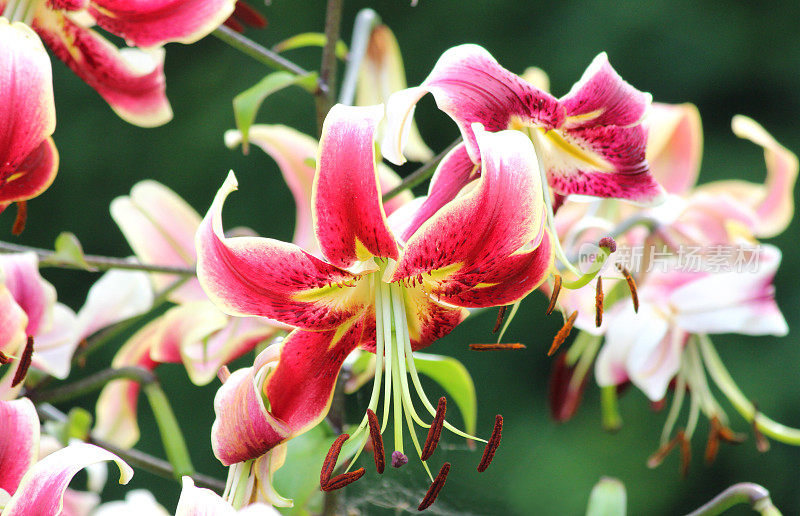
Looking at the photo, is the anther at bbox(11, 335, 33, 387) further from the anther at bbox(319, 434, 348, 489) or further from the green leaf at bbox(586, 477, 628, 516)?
the green leaf at bbox(586, 477, 628, 516)

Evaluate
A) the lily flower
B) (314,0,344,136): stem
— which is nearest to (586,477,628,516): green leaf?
the lily flower

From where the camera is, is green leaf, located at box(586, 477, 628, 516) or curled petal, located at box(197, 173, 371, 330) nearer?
curled petal, located at box(197, 173, 371, 330)

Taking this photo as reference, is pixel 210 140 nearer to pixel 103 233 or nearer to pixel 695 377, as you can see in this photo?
pixel 103 233

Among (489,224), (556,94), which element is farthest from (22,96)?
Result: (556,94)

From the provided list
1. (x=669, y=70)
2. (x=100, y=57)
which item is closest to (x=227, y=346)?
(x=100, y=57)

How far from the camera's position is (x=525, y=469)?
1.67m

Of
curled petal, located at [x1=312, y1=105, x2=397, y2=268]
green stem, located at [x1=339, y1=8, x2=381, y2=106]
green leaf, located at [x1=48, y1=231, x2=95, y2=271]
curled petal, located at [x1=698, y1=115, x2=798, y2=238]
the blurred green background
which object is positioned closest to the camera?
curled petal, located at [x1=312, y1=105, x2=397, y2=268]

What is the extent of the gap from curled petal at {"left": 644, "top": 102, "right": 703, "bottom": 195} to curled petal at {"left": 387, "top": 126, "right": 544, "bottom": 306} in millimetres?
443

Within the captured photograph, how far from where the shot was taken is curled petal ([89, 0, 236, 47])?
1.35 ft

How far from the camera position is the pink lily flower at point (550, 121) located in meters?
0.36

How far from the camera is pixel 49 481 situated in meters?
0.34

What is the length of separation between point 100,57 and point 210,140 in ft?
4.83

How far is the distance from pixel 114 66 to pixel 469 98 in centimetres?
20

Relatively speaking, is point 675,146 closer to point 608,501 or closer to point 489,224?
point 608,501
